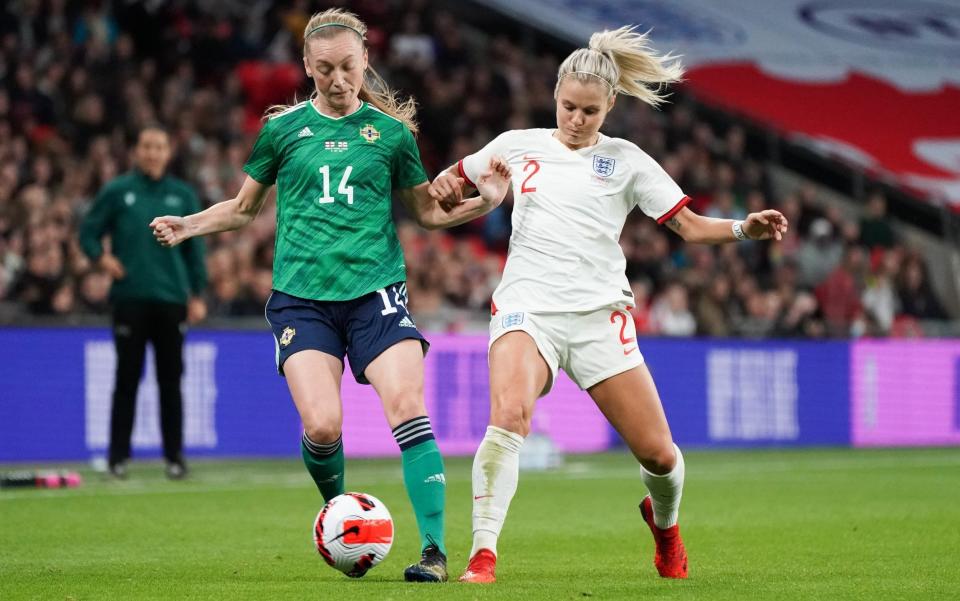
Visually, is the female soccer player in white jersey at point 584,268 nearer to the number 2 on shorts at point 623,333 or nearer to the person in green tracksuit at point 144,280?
the number 2 on shorts at point 623,333

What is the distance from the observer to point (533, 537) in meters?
8.62

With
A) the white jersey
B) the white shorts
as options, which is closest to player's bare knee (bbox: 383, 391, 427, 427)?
the white shorts

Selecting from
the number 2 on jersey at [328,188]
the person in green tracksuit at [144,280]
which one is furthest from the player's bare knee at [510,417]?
the person in green tracksuit at [144,280]

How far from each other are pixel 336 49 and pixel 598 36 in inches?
46.9

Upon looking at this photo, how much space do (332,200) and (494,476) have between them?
1.38 metres

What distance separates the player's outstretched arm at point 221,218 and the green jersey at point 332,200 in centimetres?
11

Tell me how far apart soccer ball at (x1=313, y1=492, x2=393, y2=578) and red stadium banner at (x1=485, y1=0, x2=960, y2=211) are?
1967 centimetres

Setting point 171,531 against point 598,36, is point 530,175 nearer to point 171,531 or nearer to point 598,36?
point 598,36

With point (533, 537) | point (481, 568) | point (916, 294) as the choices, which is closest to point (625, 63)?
point (481, 568)

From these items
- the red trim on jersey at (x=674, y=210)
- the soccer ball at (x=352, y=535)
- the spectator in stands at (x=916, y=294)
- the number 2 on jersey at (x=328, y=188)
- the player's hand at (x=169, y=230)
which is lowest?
the soccer ball at (x=352, y=535)

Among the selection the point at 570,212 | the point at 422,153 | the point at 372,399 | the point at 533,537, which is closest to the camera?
the point at 570,212

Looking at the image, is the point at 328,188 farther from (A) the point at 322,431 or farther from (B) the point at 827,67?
(B) the point at 827,67

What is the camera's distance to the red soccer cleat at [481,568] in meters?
6.21

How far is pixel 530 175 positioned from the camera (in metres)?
6.89
